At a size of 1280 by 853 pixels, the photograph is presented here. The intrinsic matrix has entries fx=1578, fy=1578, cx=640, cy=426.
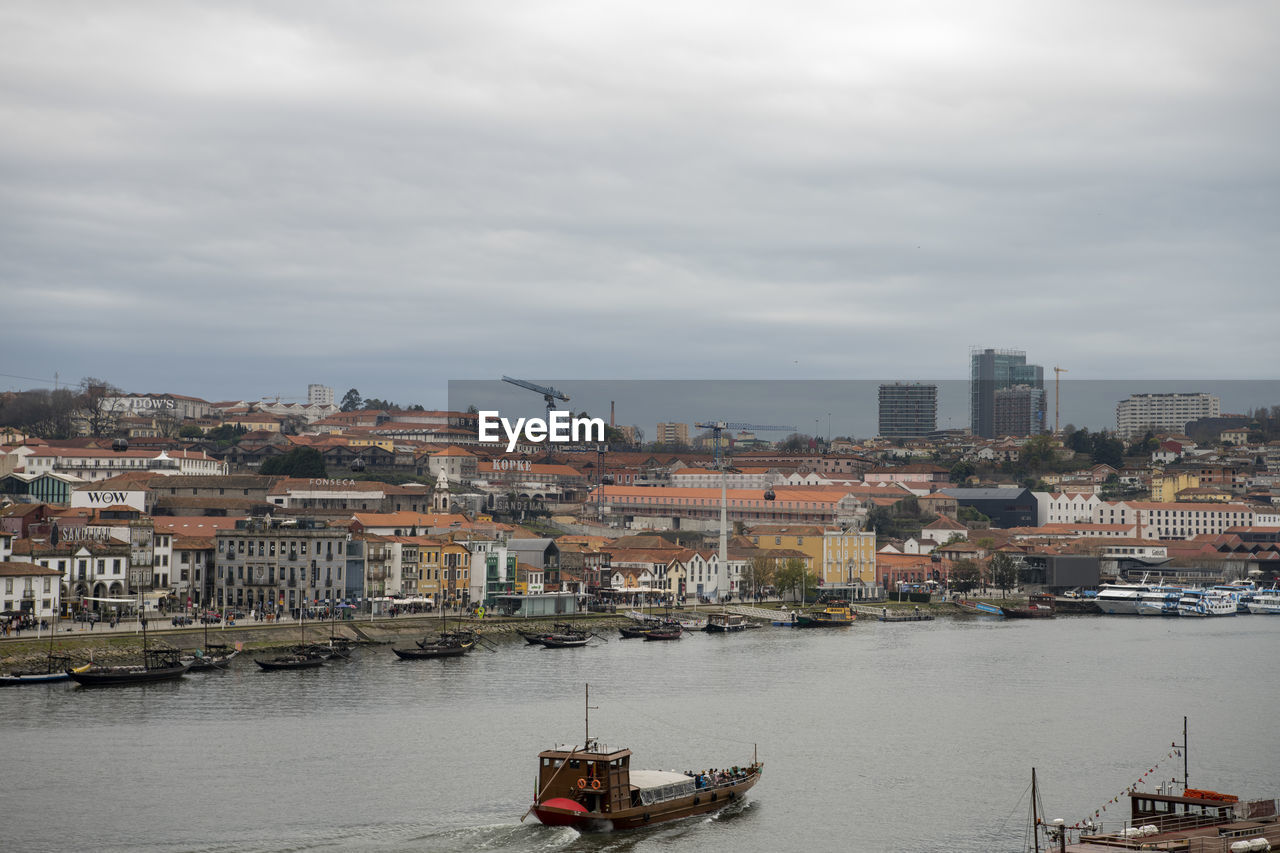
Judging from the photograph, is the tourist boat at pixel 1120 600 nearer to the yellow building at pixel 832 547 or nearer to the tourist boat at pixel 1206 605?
the tourist boat at pixel 1206 605

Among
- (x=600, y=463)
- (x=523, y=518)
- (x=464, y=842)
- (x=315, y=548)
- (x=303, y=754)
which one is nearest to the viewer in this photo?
(x=464, y=842)

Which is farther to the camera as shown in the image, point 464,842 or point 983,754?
point 983,754

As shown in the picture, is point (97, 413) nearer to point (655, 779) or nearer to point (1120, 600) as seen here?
point (1120, 600)

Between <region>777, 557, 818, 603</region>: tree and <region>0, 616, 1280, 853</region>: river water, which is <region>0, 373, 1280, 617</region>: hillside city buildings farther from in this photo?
<region>0, 616, 1280, 853</region>: river water

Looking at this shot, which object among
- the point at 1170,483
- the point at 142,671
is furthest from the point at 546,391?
the point at 142,671

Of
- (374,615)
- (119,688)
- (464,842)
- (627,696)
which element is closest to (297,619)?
(374,615)

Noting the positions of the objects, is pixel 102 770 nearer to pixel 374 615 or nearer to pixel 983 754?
pixel 983 754

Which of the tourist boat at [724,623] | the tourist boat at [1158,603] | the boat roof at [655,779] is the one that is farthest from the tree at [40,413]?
the boat roof at [655,779]

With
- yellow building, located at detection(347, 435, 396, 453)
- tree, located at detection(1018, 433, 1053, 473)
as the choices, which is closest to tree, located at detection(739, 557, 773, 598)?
yellow building, located at detection(347, 435, 396, 453)
